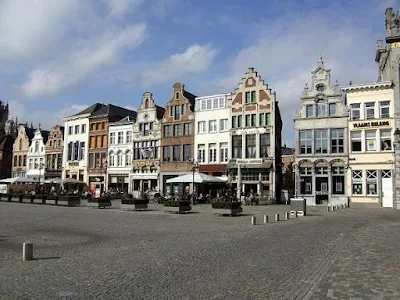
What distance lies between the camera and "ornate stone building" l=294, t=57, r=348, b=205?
44188 mm

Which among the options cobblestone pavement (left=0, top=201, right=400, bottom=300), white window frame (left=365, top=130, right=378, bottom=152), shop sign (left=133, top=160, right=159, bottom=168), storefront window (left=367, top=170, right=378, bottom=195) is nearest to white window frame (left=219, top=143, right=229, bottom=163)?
shop sign (left=133, top=160, right=159, bottom=168)

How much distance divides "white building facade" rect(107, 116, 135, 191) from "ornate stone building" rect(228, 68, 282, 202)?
17326mm

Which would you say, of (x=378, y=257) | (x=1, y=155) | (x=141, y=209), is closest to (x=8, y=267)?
(x=378, y=257)

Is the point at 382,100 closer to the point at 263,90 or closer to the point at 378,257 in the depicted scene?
the point at 263,90

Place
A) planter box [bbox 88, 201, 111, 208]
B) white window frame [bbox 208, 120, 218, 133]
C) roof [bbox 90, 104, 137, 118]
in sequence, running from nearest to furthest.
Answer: planter box [bbox 88, 201, 111, 208] < white window frame [bbox 208, 120, 218, 133] < roof [bbox 90, 104, 137, 118]

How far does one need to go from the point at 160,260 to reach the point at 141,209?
69.5ft

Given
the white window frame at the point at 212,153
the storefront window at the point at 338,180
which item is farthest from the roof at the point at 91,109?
the storefront window at the point at 338,180

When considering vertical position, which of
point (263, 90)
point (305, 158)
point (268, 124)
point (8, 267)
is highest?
point (263, 90)

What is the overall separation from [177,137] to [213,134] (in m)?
5.71

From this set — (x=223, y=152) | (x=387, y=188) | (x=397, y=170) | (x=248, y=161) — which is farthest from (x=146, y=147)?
(x=397, y=170)

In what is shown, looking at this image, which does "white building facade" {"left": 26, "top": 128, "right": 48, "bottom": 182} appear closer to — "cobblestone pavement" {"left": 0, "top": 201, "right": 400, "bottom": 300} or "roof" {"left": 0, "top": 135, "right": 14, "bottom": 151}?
"roof" {"left": 0, "top": 135, "right": 14, "bottom": 151}

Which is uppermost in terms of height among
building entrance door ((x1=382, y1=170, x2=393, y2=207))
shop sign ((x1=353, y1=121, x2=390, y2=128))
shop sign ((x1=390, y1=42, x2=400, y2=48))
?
shop sign ((x1=390, y1=42, x2=400, y2=48))

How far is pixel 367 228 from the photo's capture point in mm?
19328

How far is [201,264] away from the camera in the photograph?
10.7 metres
